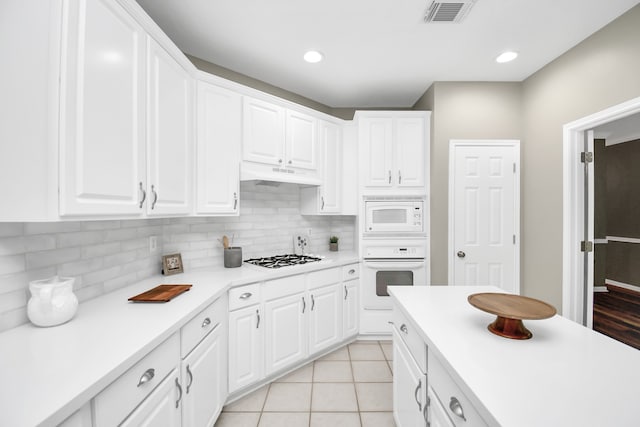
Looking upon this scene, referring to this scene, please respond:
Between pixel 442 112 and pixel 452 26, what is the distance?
0.96 metres

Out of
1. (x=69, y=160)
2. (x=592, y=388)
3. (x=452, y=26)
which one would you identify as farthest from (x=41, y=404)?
(x=452, y=26)

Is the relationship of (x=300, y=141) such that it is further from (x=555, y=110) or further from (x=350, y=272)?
(x=555, y=110)

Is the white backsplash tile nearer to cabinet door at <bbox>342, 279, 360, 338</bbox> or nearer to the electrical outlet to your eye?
the electrical outlet

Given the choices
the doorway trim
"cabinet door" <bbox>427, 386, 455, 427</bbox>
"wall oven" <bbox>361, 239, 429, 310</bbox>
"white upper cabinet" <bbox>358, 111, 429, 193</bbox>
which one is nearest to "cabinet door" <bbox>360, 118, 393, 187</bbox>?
"white upper cabinet" <bbox>358, 111, 429, 193</bbox>

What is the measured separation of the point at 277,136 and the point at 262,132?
6.3 inches

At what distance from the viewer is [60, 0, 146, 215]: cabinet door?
1.01 m

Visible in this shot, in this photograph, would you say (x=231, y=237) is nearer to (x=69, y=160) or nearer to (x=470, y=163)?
(x=69, y=160)

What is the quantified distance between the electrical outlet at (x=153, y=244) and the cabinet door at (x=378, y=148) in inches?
82.2

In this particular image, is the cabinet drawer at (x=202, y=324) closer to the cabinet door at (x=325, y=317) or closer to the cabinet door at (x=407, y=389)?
the cabinet door at (x=325, y=317)

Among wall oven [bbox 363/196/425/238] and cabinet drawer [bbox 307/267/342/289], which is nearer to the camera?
cabinet drawer [bbox 307/267/342/289]

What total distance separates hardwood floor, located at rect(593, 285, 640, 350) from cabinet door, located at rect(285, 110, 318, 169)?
3.67 m

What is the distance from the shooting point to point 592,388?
755 millimetres

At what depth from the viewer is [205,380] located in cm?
157

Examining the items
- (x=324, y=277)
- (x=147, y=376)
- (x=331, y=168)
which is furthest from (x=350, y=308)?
(x=147, y=376)
